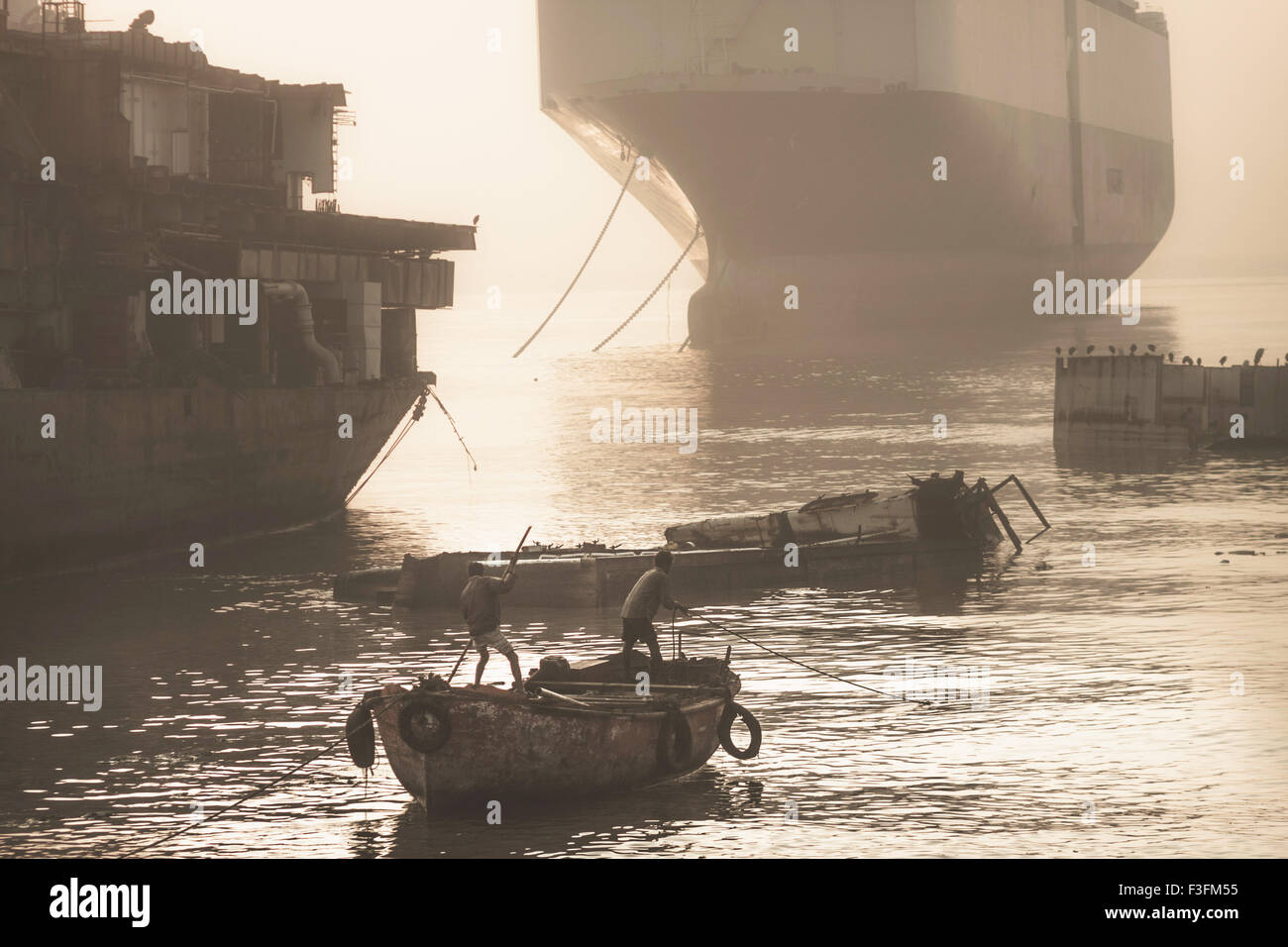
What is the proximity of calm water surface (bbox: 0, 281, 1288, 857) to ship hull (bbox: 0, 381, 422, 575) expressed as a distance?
869mm

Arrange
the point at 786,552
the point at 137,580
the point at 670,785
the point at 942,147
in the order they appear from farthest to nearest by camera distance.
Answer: the point at 942,147, the point at 137,580, the point at 786,552, the point at 670,785

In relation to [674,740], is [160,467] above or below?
above

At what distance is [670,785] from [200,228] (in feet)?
93.1

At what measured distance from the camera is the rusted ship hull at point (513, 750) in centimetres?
1600

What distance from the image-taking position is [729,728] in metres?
18.4

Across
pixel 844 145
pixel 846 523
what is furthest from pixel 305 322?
pixel 844 145

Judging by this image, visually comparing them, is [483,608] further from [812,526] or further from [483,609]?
[812,526]

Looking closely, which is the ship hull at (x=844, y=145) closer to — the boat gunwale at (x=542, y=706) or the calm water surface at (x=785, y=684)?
the calm water surface at (x=785, y=684)

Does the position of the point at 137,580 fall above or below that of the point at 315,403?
below

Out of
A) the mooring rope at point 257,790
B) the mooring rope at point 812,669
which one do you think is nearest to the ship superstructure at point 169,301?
the mooring rope at point 812,669

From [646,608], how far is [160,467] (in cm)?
2209

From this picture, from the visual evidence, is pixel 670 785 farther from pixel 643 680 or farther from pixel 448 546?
pixel 448 546
